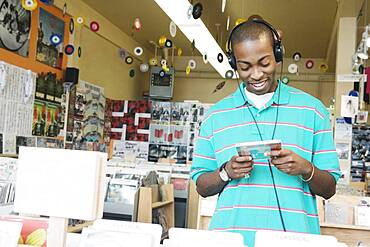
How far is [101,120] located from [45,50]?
2.42 m

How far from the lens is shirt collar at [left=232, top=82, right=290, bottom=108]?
135 cm

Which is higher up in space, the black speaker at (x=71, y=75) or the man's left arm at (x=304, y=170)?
the black speaker at (x=71, y=75)

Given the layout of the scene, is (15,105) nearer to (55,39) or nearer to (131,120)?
(55,39)

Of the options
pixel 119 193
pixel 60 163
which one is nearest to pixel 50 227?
pixel 60 163

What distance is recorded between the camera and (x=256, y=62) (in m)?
1.28

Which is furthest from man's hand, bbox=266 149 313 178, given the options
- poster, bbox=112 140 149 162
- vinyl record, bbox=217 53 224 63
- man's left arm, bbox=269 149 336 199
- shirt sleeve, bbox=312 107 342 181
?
poster, bbox=112 140 149 162

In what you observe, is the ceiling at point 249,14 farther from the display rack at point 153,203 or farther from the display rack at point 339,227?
the display rack at point 339,227

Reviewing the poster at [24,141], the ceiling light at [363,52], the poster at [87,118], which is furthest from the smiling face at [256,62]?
the poster at [87,118]

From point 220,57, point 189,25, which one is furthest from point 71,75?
point 220,57

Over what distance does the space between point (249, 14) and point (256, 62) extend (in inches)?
263

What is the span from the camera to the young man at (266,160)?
4.10 feet

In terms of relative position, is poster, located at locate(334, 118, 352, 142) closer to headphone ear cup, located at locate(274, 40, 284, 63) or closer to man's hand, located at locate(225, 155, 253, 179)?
headphone ear cup, located at locate(274, 40, 284, 63)

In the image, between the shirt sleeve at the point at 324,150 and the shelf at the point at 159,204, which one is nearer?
the shirt sleeve at the point at 324,150

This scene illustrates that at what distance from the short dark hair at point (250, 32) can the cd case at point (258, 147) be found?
325mm
